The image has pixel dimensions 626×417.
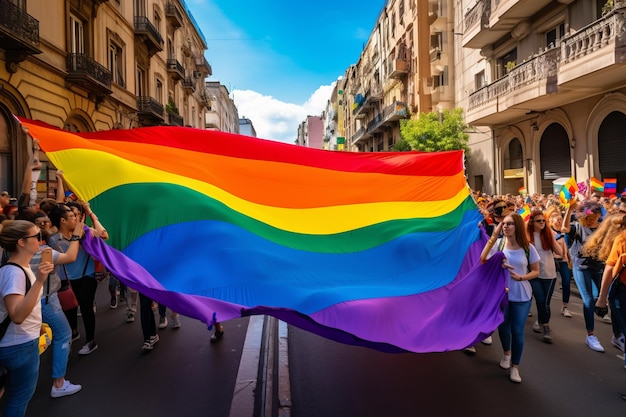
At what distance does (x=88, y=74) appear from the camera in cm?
1566

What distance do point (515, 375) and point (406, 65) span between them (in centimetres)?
3134

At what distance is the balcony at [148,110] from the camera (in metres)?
22.8

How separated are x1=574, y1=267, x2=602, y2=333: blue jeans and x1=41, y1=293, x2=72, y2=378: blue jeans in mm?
5920

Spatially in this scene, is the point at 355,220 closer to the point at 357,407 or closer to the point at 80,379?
the point at 357,407

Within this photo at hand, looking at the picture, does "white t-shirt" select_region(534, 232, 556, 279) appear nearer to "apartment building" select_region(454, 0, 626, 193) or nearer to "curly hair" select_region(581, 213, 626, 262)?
"curly hair" select_region(581, 213, 626, 262)

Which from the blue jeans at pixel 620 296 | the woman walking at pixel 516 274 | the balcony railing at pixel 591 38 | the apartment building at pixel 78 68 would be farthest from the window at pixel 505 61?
the apartment building at pixel 78 68

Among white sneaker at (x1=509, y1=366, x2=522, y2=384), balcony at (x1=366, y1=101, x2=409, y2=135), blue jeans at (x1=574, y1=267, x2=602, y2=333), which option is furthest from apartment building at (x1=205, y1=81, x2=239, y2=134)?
white sneaker at (x1=509, y1=366, x2=522, y2=384)

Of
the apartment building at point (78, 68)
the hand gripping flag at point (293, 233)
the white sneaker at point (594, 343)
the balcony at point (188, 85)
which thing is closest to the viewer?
the hand gripping flag at point (293, 233)

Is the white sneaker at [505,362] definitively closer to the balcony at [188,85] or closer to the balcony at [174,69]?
the balcony at [174,69]

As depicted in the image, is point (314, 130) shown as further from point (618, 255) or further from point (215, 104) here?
point (618, 255)

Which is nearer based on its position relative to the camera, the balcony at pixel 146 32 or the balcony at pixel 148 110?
the balcony at pixel 146 32

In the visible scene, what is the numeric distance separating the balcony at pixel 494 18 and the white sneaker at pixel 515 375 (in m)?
15.0

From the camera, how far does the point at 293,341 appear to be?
5.74 meters

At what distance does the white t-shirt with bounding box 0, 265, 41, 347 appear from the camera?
113 inches
